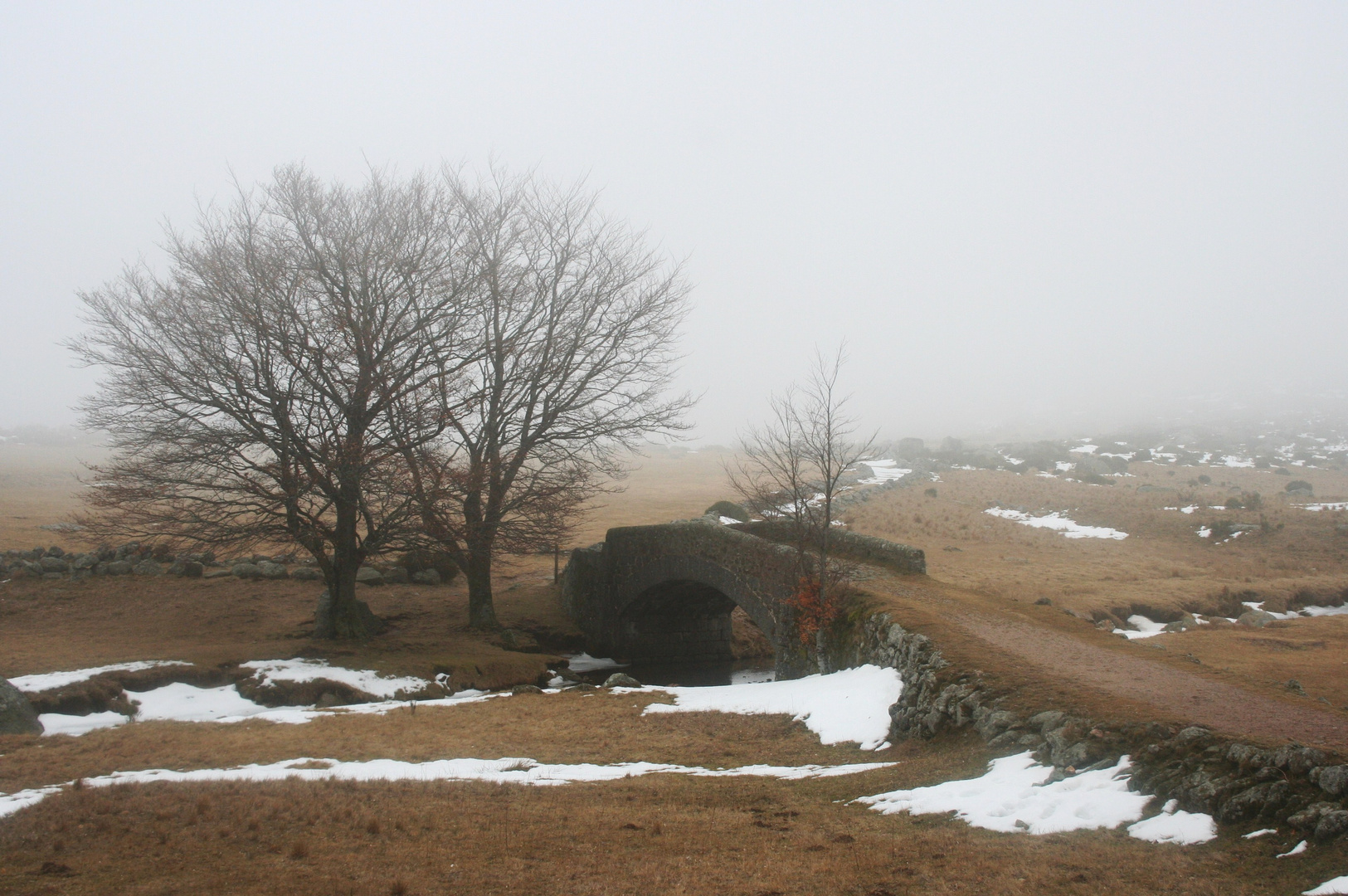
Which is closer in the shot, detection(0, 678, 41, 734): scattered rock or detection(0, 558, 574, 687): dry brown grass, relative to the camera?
detection(0, 678, 41, 734): scattered rock

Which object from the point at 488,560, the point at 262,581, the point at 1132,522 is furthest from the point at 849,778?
the point at 1132,522

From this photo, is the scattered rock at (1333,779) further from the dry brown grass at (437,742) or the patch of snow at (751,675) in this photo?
the patch of snow at (751,675)

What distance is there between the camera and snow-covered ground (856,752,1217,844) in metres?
6.50

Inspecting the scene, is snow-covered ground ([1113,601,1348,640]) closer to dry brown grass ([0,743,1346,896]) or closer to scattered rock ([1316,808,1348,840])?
dry brown grass ([0,743,1346,896])

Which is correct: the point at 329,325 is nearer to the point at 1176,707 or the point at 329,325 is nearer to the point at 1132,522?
the point at 1176,707

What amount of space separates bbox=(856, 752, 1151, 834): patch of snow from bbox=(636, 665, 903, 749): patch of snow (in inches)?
129

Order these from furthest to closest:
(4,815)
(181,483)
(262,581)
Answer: (262,581)
(181,483)
(4,815)

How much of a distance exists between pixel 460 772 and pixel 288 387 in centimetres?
1292

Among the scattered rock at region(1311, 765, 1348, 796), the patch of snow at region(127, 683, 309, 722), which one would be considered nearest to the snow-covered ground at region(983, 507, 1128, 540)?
the scattered rock at region(1311, 765, 1348, 796)

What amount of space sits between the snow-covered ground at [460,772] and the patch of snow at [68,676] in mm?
7401

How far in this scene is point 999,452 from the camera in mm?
78125

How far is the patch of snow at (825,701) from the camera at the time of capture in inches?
488

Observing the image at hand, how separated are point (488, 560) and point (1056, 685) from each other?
1713 cm

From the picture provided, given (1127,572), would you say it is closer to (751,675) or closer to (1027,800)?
(751,675)
